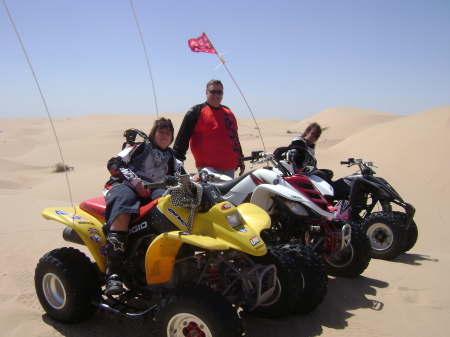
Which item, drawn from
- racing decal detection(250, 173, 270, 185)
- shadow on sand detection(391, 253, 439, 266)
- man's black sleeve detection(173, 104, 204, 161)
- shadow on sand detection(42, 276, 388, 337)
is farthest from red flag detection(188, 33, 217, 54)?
shadow on sand detection(391, 253, 439, 266)

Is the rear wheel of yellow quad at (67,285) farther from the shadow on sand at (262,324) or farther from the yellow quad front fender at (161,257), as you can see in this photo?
the yellow quad front fender at (161,257)

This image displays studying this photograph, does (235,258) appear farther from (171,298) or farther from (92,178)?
(92,178)

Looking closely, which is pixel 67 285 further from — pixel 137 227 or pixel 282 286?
pixel 282 286

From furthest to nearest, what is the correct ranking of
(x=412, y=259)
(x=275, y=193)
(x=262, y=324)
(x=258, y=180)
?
(x=412, y=259), (x=258, y=180), (x=275, y=193), (x=262, y=324)

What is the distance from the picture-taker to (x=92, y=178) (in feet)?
53.8

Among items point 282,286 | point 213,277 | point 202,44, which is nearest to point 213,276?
point 213,277

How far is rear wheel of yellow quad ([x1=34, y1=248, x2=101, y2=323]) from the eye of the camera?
12.2 ft

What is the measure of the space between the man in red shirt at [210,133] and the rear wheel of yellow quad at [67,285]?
2277 mm

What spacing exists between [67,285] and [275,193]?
2.26m

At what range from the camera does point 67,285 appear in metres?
3.71

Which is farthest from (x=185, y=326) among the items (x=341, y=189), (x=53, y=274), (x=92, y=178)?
(x=92, y=178)

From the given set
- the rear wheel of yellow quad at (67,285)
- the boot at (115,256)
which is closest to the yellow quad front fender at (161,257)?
the boot at (115,256)

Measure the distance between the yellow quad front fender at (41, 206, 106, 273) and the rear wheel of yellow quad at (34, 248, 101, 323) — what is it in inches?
6.4

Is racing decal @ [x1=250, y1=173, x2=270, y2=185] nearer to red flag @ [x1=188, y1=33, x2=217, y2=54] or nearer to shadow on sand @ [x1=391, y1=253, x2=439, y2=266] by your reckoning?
red flag @ [x1=188, y1=33, x2=217, y2=54]
